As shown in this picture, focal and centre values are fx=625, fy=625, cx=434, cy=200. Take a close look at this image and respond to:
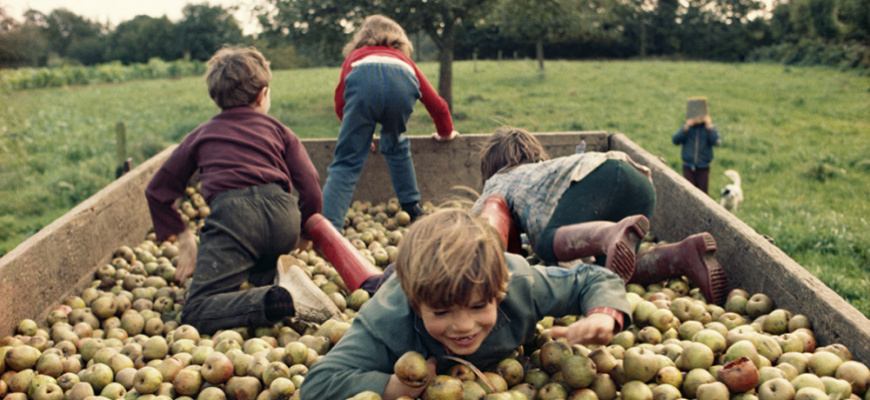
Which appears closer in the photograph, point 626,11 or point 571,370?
point 571,370

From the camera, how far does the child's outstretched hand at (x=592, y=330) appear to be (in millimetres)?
2408

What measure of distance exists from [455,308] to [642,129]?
10.3 metres

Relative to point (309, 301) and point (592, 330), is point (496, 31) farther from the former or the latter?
point (592, 330)

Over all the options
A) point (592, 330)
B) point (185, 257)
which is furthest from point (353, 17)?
point (592, 330)

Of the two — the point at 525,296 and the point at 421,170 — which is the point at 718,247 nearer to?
the point at 525,296

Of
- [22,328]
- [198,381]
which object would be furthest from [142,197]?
[198,381]

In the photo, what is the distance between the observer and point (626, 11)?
49.4 metres

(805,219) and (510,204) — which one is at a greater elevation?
(510,204)

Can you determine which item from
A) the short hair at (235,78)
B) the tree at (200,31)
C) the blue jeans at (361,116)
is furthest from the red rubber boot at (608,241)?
the tree at (200,31)

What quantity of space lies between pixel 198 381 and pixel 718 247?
3.21 meters

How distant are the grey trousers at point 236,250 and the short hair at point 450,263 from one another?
1654mm

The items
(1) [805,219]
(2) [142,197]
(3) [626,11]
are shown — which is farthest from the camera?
(3) [626,11]

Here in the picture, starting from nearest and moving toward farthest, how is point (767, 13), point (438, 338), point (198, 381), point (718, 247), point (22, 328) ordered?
point (438, 338)
point (198, 381)
point (22, 328)
point (718, 247)
point (767, 13)

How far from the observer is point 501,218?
3785 mm
